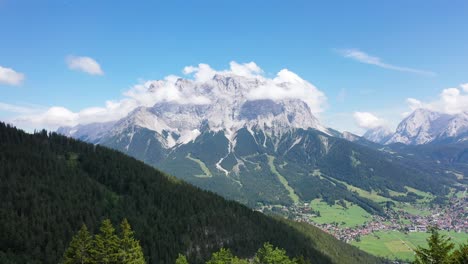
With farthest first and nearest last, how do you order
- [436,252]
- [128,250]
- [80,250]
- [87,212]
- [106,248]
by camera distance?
[87,212]
[128,250]
[106,248]
[80,250]
[436,252]

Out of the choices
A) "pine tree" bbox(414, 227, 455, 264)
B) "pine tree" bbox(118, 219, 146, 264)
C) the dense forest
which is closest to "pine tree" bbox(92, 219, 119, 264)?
"pine tree" bbox(118, 219, 146, 264)

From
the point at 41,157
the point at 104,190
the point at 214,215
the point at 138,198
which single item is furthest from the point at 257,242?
the point at 41,157

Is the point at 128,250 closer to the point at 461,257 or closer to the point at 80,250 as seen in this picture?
the point at 80,250

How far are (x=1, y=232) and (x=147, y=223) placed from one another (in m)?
64.6

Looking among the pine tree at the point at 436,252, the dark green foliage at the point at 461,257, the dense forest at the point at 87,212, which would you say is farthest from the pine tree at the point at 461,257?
the dense forest at the point at 87,212

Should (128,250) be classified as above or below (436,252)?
below

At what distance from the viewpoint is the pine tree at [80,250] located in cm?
5134

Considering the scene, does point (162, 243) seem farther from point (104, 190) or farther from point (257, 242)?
point (257, 242)

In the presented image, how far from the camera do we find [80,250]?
5153cm

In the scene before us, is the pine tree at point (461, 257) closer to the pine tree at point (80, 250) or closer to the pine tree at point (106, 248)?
the pine tree at point (106, 248)

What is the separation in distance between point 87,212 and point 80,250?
107 metres

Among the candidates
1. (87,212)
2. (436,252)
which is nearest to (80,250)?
(436,252)

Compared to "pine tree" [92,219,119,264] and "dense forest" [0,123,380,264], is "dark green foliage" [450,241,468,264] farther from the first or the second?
"dense forest" [0,123,380,264]

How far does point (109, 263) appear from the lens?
5369 centimetres
